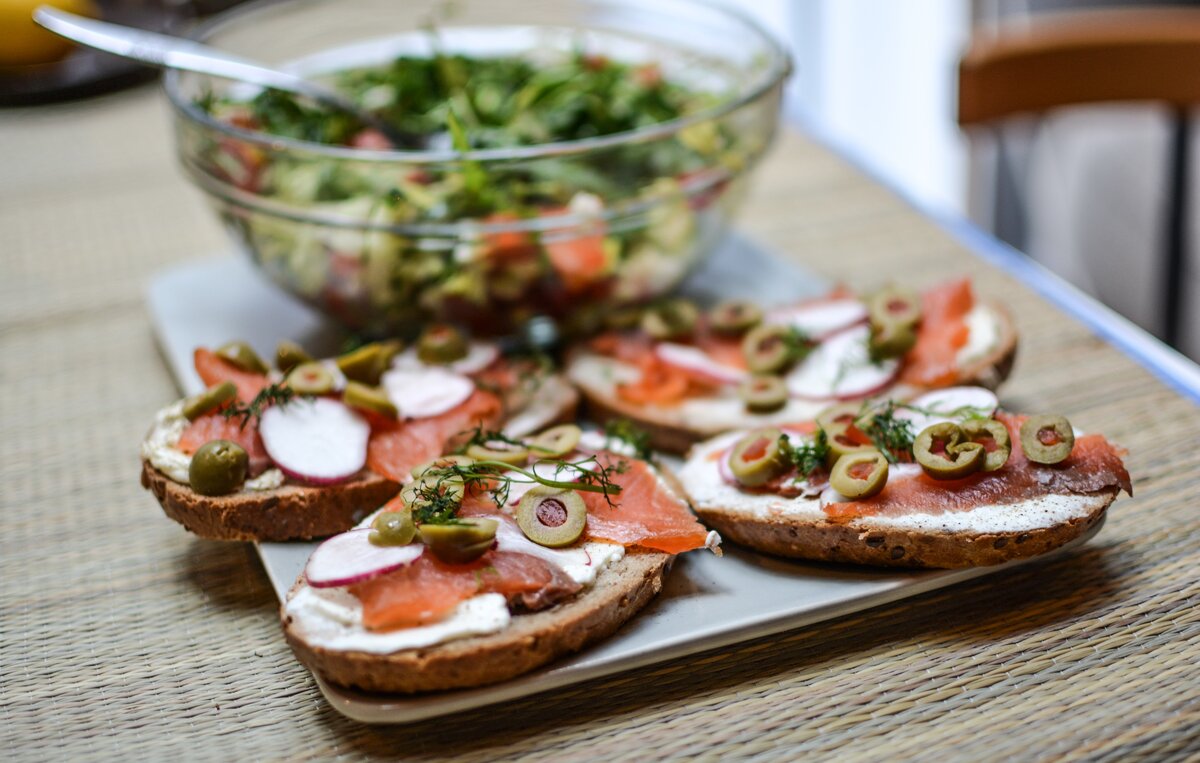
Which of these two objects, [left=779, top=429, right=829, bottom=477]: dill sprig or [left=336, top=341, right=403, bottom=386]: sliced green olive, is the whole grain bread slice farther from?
[left=779, top=429, right=829, bottom=477]: dill sprig

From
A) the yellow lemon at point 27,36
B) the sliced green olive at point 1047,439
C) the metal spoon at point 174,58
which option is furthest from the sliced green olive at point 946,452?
the yellow lemon at point 27,36

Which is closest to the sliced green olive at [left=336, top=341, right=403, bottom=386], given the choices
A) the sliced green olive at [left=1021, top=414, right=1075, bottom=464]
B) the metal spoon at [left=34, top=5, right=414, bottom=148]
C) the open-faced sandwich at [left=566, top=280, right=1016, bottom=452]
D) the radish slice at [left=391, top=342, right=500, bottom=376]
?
the radish slice at [left=391, top=342, right=500, bottom=376]

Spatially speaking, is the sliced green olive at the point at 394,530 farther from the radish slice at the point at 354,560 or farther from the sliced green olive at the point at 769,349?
the sliced green olive at the point at 769,349

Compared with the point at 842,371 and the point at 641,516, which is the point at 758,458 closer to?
the point at 641,516

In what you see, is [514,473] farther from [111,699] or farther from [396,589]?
[111,699]

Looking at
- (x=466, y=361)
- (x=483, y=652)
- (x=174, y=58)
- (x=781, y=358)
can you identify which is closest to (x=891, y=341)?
(x=781, y=358)

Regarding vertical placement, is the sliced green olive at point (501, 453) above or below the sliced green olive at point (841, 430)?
above

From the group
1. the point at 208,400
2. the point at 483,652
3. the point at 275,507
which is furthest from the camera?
the point at 208,400
